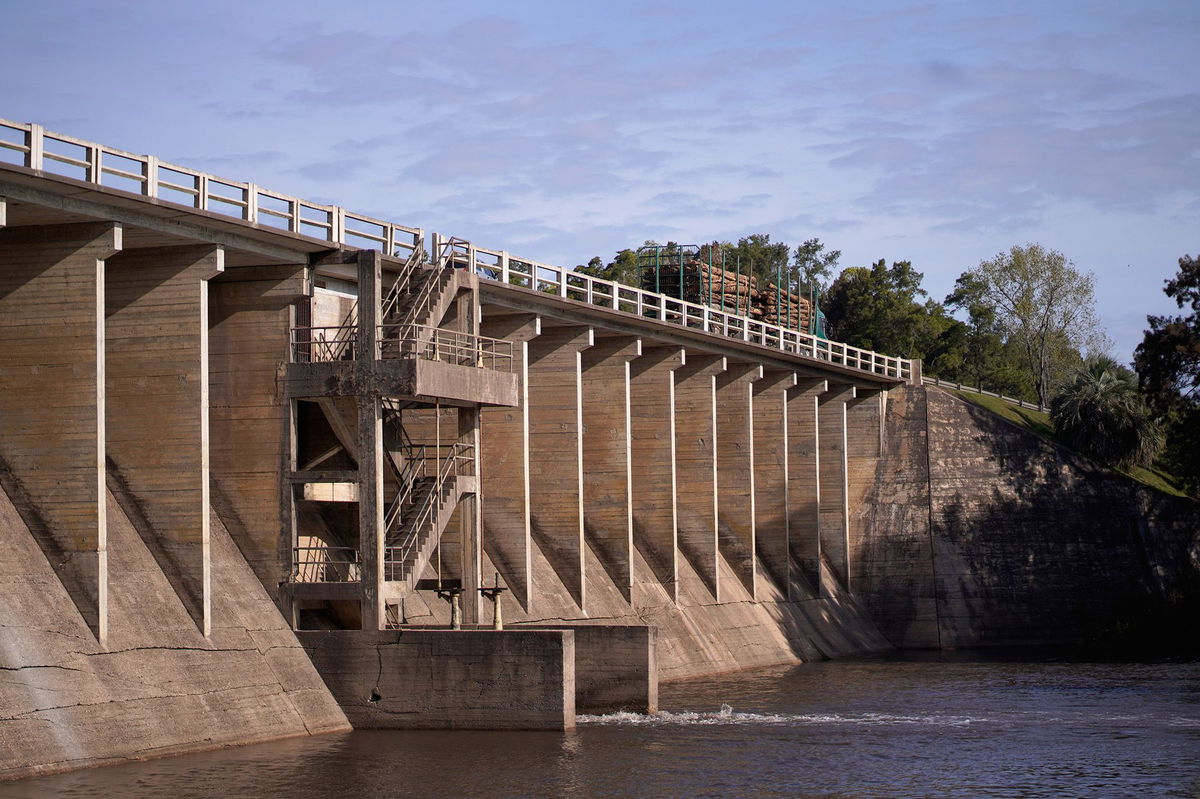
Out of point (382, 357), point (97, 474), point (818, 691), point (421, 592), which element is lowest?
point (818, 691)

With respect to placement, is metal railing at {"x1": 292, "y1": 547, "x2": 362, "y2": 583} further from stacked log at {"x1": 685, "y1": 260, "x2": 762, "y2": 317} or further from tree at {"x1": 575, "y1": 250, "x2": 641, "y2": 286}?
tree at {"x1": 575, "y1": 250, "x2": 641, "y2": 286}

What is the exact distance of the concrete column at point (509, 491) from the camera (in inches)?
1689

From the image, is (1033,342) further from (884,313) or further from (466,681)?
(466,681)

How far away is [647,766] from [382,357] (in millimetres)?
11304

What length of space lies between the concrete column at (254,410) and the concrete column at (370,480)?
1.64 meters

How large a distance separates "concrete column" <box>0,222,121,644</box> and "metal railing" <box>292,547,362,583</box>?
5.31 m

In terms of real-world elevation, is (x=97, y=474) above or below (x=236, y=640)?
above

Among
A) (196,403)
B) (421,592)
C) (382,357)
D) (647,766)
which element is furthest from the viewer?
(421,592)

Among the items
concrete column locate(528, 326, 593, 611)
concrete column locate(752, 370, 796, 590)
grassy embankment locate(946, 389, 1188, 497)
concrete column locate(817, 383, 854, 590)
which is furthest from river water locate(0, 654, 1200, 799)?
grassy embankment locate(946, 389, 1188, 497)

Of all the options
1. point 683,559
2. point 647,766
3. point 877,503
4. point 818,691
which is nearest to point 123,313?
point 647,766

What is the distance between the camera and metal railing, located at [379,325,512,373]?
35344mm

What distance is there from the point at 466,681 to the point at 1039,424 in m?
49.5

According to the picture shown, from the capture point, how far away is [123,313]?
3344cm

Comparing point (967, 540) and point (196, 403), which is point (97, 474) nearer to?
point (196, 403)
